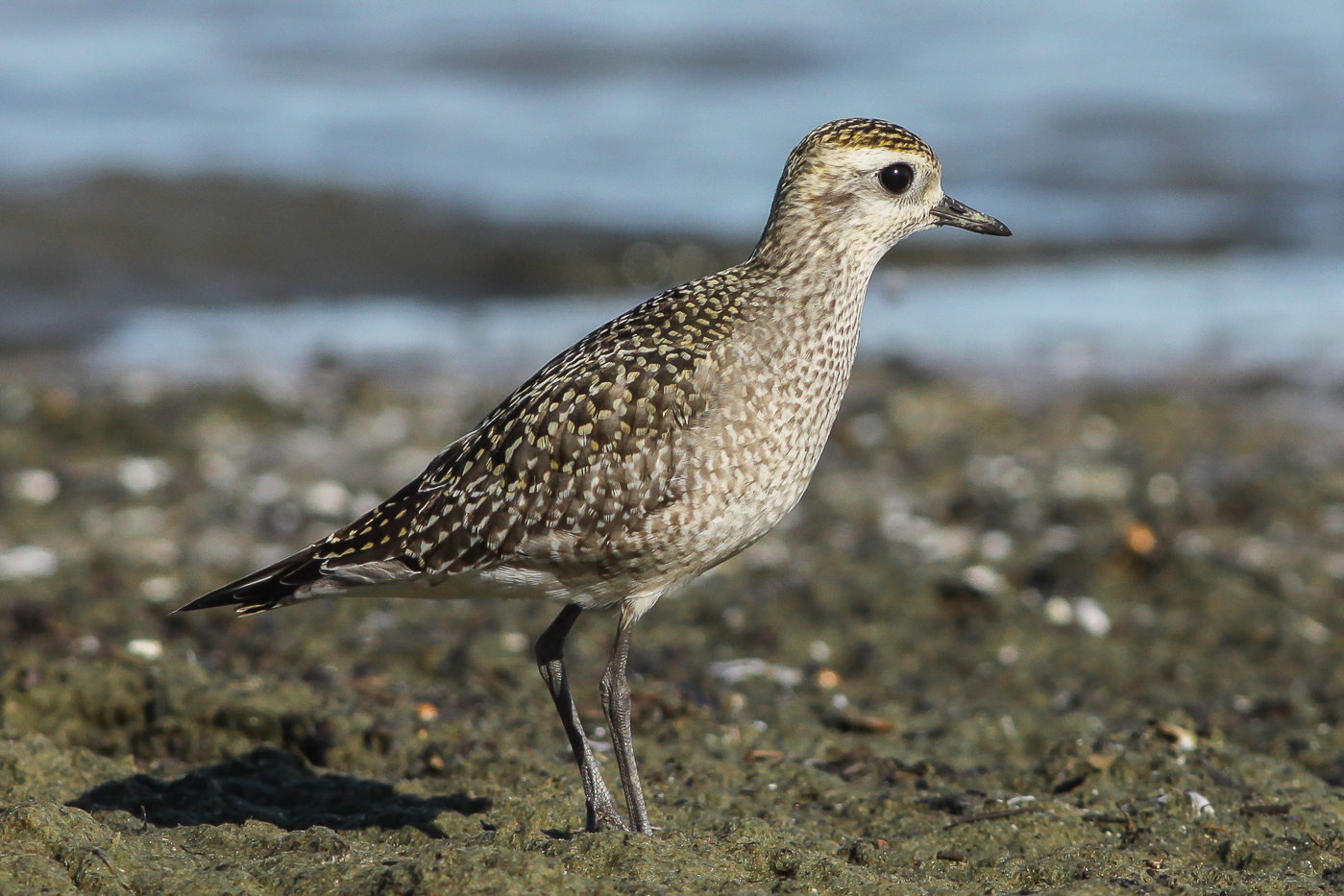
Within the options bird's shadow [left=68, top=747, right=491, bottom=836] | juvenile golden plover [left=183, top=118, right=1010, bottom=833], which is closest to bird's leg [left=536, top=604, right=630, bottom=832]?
juvenile golden plover [left=183, top=118, right=1010, bottom=833]

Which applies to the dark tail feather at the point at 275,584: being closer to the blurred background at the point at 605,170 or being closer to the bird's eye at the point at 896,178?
the bird's eye at the point at 896,178

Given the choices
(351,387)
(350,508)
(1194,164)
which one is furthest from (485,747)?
(1194,164)

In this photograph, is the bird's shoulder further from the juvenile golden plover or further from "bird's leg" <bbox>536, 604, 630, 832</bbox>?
"bird's leg" <bbox>536, 604, 630, 832</bbox>

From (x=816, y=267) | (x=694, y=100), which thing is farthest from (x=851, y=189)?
(x=694, y=100)

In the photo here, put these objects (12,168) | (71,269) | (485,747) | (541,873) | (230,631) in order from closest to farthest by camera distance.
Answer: (541,873)
(485,747)
(230,631)
(71,269)
(12,168)

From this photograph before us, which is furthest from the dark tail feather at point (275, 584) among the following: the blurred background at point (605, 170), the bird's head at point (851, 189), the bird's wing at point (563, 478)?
the blurred background at point (605, 170)

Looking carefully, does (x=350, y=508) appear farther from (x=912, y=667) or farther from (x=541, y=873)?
(x=541, y=873)

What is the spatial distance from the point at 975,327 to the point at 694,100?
8.89m

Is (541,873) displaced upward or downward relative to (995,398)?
upward

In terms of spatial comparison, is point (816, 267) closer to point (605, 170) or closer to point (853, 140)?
point (853, 140)

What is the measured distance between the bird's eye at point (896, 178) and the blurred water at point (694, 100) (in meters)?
11.1

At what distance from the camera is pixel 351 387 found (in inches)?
428

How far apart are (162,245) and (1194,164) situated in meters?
12.0

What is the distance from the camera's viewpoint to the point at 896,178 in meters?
5.44
